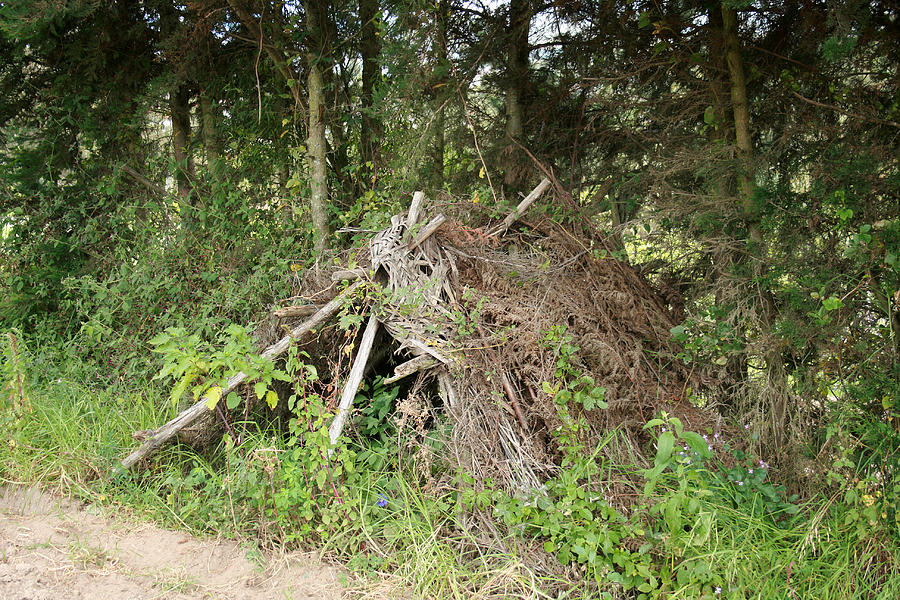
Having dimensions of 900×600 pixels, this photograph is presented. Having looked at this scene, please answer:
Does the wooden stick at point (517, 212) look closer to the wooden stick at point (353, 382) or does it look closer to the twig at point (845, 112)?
the wooden stick at point (353, 382)

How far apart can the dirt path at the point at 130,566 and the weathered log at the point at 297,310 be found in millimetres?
1496

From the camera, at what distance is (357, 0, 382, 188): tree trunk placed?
22.3 feet

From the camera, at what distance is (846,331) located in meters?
3.80

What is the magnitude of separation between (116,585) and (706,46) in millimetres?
5707

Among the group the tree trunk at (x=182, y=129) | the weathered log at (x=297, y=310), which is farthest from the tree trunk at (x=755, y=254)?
the tree trunk at (x=182, y=129)

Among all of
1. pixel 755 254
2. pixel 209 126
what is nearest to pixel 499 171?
pixel 755 254

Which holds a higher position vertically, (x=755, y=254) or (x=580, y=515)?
(x=755, y=254)

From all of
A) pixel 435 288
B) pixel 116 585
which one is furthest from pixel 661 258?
pixel 116 585

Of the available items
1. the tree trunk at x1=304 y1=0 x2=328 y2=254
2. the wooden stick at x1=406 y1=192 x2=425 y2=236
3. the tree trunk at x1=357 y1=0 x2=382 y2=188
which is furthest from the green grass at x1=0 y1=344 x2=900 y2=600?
the tree trunk at x1=357 y1=0 x2=382 y2=188

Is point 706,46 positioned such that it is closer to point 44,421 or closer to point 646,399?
point 646,399

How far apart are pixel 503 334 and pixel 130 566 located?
2520mm

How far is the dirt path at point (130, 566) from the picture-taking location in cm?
313

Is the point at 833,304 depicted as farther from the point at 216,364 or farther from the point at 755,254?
the point at 216,364

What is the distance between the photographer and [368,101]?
22.7 ft
